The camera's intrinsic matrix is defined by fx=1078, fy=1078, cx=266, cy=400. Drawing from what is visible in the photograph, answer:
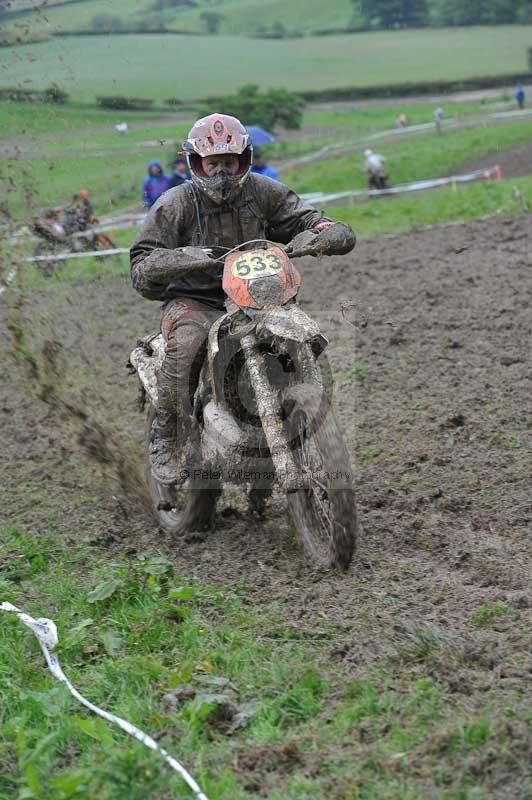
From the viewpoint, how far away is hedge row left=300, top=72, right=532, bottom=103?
51906 mm

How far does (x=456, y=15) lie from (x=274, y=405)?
206 ft

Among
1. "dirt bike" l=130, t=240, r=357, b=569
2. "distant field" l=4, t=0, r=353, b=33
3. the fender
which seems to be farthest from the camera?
"distant field" l=4, t=0, r=353, b=33

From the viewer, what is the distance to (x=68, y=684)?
4.64m

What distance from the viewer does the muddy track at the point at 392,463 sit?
5.16 metres

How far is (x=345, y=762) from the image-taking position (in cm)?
385

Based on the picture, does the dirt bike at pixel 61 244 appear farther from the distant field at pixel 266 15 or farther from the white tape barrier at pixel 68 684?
the white tape barrier at pixel 68 684

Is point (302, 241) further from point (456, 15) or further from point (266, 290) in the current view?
point (456, 15)

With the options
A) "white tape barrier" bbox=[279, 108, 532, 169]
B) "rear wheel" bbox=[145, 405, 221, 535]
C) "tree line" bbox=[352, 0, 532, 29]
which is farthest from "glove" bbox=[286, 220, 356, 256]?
"tree line" bbox=[352, 0, 532, 29]

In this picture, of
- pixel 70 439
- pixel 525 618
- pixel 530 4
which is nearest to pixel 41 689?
pixel 525 618

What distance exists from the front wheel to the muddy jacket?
1.29m

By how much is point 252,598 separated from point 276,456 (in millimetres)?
756

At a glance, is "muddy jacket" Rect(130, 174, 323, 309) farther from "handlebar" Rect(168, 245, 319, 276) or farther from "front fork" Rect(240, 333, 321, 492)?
"front fork" Rect(240, 333, 321, 492)

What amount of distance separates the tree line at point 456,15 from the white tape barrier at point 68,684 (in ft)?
193

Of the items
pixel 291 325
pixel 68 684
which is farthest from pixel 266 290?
pixel 68 684
